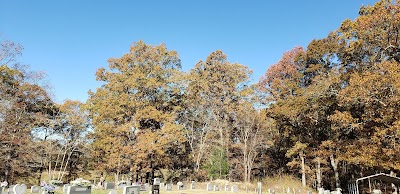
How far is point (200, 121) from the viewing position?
30.1 metres

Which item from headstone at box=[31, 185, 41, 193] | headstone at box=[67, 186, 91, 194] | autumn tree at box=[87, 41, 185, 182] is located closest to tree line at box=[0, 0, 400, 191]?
autumn tree at box=[87, 41, 185, 182]

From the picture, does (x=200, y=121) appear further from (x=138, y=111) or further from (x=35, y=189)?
Result: (x=35, y=189)

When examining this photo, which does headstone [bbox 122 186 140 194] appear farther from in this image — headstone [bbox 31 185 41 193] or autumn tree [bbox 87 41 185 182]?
autumn tree [bbox 87 41 185 182]

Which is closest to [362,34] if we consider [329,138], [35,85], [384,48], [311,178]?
[384,48]

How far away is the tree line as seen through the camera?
67.7 feet

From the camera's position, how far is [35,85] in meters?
27.0

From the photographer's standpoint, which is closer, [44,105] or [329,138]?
[329,138]

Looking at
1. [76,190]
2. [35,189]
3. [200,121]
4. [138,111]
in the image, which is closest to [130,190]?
[76,190]

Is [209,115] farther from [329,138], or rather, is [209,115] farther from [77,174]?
[77,174]

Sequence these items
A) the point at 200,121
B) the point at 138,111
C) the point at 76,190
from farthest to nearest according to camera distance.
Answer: the point at 200,121
the point at 138,111
the point at 76,190

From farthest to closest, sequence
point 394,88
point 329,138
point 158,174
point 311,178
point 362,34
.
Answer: point 158,174 → point 311,178 → point 329,138 → point 362,34 → point 394,88

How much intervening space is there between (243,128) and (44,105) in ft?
62.9

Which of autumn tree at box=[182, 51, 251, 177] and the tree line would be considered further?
autumn tree at box=[182, 51, 251, 177]

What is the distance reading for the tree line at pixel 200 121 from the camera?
20625 millimetres
